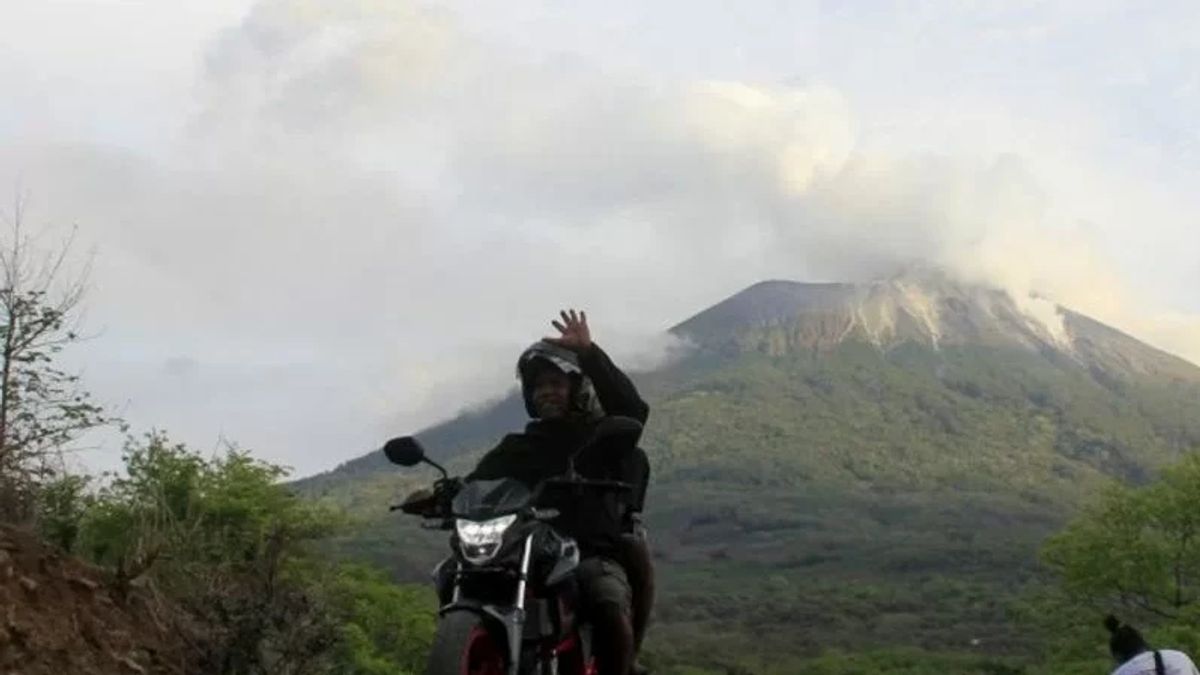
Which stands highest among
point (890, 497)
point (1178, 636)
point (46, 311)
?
point (890, 497)

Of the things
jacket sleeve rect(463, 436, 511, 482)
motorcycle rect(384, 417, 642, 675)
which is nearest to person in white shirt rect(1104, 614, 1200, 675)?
motorcycle rect(384, 417, 642, 675)

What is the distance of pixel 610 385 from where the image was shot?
5.63 meters

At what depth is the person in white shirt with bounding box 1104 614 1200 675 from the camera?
21.2 ft

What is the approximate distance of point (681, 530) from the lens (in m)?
187

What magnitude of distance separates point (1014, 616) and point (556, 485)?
43379mm

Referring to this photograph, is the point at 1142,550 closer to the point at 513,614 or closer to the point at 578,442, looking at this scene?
the point at 578,442

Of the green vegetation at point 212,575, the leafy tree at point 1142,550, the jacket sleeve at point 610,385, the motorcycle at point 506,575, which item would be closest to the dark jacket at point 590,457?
the jacket sleeve at point 610,385

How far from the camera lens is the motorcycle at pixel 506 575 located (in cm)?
464

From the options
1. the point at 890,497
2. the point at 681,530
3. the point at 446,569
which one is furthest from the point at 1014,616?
the point at 890,497

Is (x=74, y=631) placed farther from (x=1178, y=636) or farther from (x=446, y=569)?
(x=1178, y=636)

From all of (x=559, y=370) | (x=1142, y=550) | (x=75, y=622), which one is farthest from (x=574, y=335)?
(x=1142, y=550)

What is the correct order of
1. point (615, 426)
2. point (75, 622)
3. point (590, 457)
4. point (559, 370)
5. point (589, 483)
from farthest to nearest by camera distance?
point (75, 622)
point (559, 370)
point (590, 457)
point (589, 483)
point (615, 426)

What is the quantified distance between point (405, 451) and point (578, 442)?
0.75 meters

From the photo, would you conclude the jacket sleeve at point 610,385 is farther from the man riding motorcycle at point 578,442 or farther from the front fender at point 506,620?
the front fender at point 506,620
